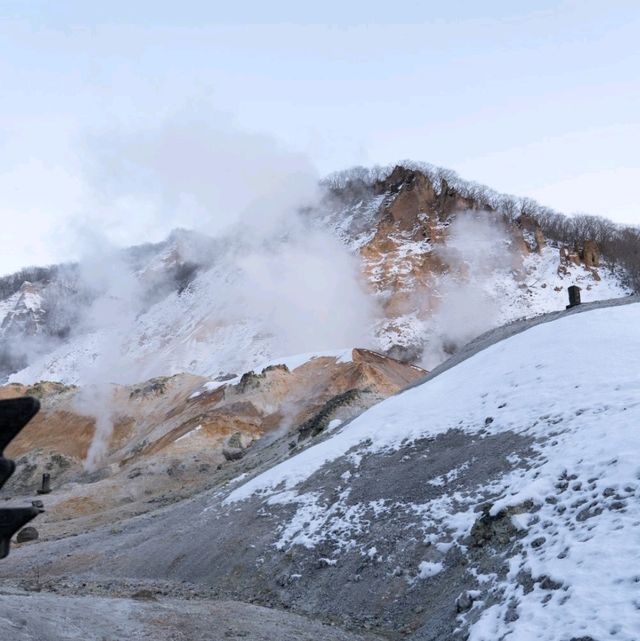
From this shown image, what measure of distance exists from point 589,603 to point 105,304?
349 feet

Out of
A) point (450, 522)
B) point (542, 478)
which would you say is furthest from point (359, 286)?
point (542, 478)

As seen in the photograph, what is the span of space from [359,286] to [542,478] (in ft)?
184

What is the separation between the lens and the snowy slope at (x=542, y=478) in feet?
22.1

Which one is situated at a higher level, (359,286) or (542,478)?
Result: (359,286)

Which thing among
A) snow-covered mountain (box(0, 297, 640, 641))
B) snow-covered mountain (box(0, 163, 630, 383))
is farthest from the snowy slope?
snow-covered mountain (box(0, 163, 630, 383))

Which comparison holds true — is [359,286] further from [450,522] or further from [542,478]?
[542,478]

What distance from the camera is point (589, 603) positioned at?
641 cm

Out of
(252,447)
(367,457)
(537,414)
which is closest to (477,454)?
(537,414)

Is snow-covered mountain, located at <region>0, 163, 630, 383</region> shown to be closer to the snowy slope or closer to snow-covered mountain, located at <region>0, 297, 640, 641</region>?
the snowy slope

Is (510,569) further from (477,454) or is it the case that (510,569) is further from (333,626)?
(477,454)

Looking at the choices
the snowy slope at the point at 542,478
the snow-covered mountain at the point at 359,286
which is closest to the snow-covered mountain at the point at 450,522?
the snowy slope at the point at 542,478

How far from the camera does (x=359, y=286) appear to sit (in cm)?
6544

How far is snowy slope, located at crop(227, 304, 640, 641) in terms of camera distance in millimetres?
6730

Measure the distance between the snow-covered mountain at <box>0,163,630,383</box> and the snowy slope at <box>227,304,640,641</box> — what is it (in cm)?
4095
